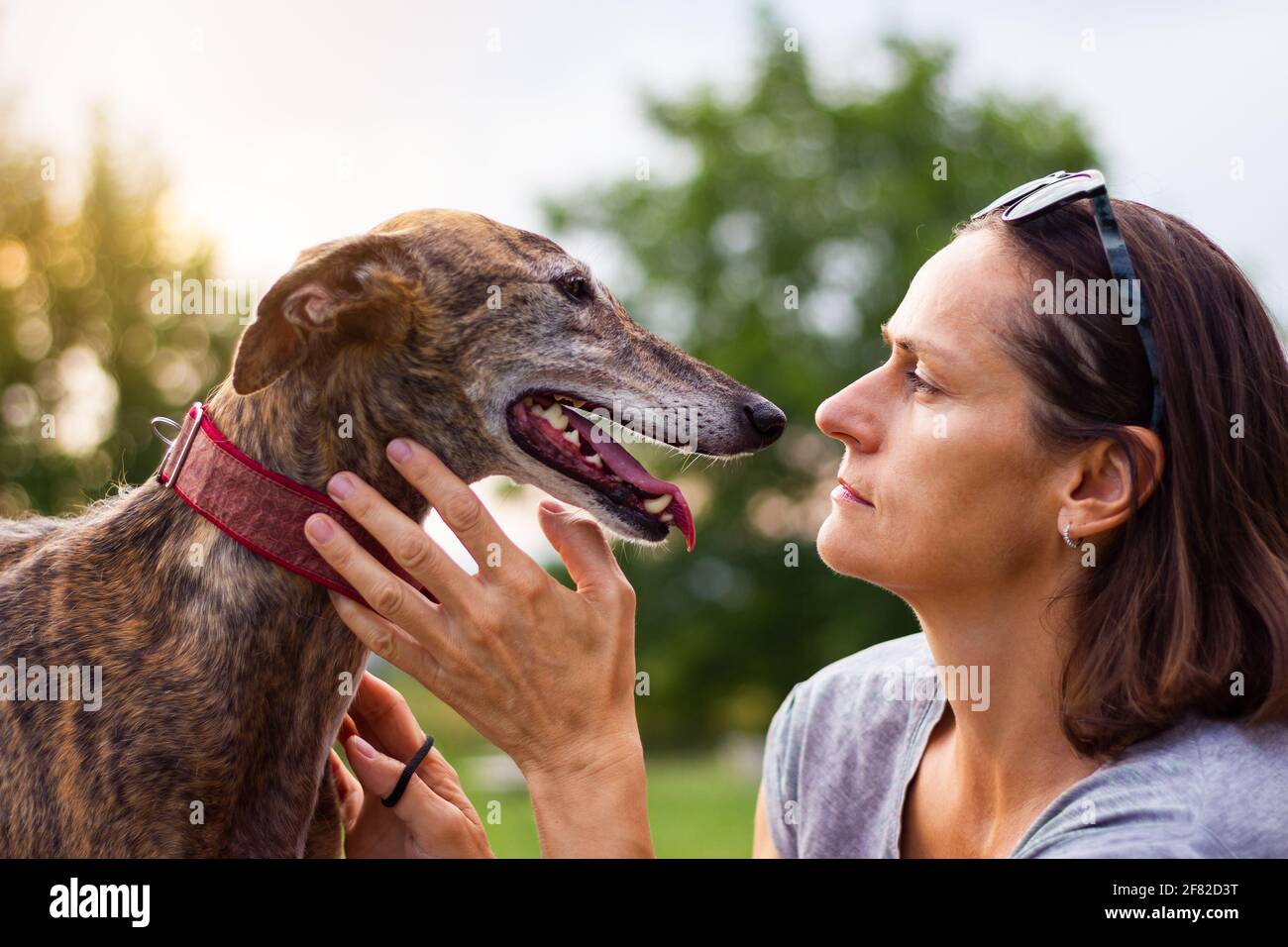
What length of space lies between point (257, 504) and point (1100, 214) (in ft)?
6.38

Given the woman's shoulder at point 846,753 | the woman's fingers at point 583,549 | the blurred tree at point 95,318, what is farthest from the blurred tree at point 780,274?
the woman's fingers at point 583,549

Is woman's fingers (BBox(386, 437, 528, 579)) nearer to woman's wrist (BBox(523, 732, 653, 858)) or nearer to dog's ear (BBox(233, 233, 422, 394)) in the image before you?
dog's ear (BBox(233, 233, 422, 394))

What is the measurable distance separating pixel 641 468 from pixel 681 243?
25.7 m

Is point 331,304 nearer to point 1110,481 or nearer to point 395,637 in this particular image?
Result: point 395,637

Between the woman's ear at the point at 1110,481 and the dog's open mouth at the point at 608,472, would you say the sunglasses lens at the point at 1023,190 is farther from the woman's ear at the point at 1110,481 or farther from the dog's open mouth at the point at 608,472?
the dog's open mouth at the point at 608,472

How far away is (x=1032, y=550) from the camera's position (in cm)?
271

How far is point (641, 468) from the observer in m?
2.84

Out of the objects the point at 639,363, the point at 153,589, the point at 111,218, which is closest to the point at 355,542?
the point at 153,589

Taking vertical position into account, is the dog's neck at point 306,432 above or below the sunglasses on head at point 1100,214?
below

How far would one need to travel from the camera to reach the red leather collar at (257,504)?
252 cm

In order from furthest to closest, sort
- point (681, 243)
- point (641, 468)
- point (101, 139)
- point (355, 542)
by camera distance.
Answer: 1. point (681, 243)
2. point (101, 139)
3. point (641, 468)
4. point (355, 542)

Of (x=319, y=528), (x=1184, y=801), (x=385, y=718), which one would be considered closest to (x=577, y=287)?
(x=319, y=528)

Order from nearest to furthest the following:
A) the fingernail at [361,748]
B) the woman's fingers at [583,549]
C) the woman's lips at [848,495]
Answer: the woman's fingers at [583,549]
the woman's lips at [848,495]
the fingernail at [361,748]
